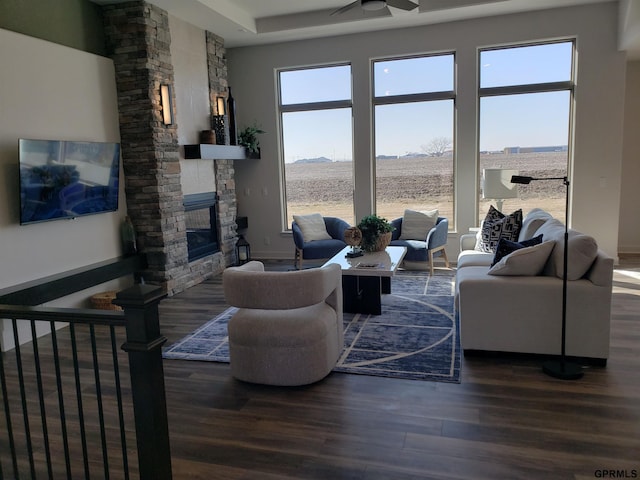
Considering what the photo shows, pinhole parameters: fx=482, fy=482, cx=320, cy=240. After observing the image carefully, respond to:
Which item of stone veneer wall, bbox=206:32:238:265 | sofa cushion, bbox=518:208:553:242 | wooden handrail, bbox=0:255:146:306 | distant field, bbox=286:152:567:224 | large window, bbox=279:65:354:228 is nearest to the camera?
wooden handrail, bbox=0:255:146:306

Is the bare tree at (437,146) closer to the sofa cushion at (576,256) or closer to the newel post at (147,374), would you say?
the sofa cushion at (576,256)

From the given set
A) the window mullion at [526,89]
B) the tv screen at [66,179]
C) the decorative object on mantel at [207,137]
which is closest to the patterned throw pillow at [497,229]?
the window mullion at [526,89]

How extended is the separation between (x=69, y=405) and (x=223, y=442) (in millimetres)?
1273

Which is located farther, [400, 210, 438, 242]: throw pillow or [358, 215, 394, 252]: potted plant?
[400, 210, 438, 242]: throw pillow

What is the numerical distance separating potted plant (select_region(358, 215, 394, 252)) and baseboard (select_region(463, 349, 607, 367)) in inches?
74.2

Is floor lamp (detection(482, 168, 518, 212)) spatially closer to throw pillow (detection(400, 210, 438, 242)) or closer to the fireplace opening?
throw pillow (detection(400, 210, 438, 242))

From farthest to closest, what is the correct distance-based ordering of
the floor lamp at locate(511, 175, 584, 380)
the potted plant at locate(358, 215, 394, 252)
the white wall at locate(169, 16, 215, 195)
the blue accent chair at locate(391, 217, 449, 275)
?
the blue accent chair at locate(391, 217, 449, 275), the white wall at locate(169, 16, 215, 195), the potted plant at locate(358, 215, 394, 252), the floor lamp at locate(511, 175, 584, 380)

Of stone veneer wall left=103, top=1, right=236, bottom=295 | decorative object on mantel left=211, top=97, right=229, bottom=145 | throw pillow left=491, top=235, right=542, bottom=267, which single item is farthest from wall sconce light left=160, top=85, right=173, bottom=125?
throw pillow left=491, top=235, right=542, bottom=267

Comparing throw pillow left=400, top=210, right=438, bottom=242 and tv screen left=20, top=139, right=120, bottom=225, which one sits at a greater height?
tv screen left=20, top=139, right=120, bottom=225

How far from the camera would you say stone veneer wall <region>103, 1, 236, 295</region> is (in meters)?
5.52

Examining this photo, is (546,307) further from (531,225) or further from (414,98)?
(414,98)

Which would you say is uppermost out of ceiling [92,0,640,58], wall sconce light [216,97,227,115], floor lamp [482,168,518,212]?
ceiling [92,0,640,58]

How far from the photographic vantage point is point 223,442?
2.75 meters

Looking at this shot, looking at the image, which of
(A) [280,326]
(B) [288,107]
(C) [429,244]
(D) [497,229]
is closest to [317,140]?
(B) [288,107]
